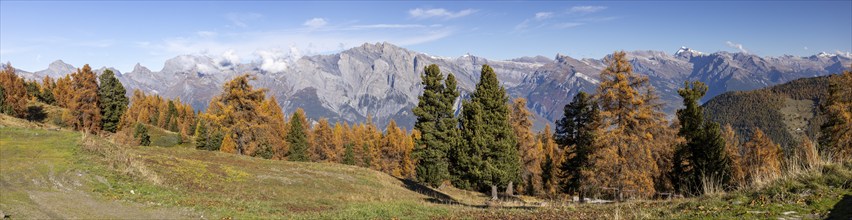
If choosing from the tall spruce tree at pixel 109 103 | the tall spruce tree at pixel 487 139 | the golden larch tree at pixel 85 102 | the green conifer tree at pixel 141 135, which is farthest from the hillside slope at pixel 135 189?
the tall spruce tree at pixel 109 103

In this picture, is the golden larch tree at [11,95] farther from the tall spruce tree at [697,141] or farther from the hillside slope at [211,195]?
the tall spruce tree at [697,141]

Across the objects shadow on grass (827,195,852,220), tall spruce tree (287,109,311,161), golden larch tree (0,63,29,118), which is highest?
golden larch tree (0,63,29,118)

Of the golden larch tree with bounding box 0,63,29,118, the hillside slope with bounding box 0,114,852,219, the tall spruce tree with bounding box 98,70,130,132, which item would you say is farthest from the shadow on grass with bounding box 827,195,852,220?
the golden larch tree with bounding box 0,63,29,118

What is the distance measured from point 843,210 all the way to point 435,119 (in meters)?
43.8

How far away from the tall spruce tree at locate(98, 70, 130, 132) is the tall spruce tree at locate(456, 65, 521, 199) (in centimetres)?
7088

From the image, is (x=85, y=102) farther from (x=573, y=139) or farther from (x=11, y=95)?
(x=573, y=139)

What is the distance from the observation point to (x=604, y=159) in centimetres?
3619

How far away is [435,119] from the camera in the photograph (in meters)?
52.8

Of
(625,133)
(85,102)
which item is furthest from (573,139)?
(85,102)

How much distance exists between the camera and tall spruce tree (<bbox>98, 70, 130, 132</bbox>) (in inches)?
3243

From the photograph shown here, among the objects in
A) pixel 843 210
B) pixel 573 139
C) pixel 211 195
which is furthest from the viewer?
pixel 573 139

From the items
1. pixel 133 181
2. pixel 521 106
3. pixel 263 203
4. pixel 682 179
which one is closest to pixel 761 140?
pixel 682 179

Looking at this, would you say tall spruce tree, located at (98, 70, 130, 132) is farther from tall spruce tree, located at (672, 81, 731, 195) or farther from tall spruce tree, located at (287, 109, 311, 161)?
tall spruce tree, located at (672, 81, 731, 195)

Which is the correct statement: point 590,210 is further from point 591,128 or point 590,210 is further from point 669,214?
point 591,128
